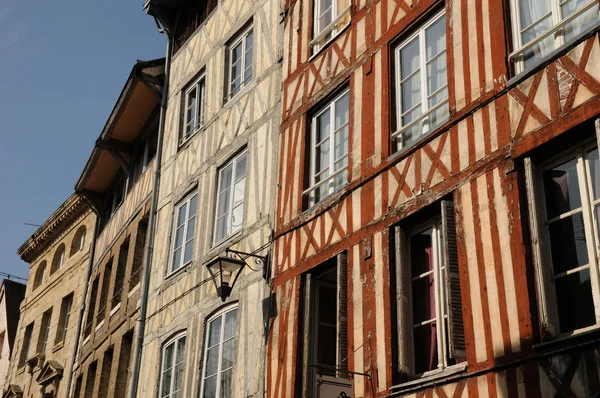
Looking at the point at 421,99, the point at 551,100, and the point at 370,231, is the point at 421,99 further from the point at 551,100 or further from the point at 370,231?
the point at 551,100

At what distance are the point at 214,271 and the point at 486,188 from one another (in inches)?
195

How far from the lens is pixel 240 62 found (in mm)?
12797

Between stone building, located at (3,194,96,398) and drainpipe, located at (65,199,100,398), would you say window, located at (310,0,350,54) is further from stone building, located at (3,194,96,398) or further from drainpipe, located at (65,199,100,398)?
stone building, located at (3,194,96,398)

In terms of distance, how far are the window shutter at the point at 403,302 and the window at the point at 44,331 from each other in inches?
598

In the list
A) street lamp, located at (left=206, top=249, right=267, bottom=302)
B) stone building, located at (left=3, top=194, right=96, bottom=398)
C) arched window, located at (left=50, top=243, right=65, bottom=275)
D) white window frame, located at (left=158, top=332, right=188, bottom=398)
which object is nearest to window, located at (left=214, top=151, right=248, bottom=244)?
street lamp, located at (left=206, top=249, right=267, bottom=302)

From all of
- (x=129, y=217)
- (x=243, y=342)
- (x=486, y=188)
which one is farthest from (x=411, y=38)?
(x=129, y=217)

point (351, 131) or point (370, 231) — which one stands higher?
point (351, 131)

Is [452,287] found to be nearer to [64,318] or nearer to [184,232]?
[184,232]

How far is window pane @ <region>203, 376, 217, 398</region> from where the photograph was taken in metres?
10.4

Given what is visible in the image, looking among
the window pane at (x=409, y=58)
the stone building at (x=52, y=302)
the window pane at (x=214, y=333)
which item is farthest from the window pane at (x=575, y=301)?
the stone building at (x=52, y=302)

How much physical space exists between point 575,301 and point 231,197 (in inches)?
247

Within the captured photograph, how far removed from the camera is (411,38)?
861cm

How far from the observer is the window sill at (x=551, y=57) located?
6293 millimetres

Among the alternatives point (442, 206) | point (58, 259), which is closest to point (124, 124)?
point (58, 259)
